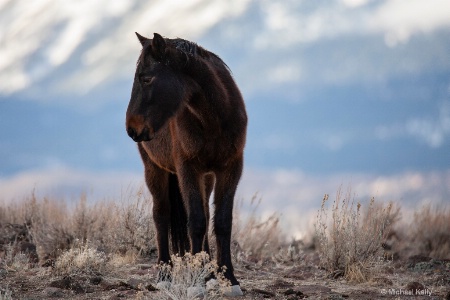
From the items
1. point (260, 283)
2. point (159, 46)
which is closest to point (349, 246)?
point (260, 283)

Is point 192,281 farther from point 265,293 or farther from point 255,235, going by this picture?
point 255,235

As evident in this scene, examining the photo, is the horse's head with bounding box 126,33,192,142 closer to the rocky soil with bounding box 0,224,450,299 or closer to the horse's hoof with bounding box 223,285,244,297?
the rocky soil with bounding box 0,224,450,299

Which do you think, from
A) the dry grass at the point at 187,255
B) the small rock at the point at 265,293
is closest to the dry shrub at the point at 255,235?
the dry grass at the point at 187,255

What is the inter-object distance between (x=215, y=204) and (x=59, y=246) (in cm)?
509

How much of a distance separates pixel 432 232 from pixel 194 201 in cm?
912

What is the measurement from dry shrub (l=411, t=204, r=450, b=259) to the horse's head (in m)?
9.21

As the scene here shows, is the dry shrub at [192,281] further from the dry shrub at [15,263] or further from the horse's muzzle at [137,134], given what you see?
the dry shrub at [15,263]

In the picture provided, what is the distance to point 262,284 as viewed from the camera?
8.25 meters

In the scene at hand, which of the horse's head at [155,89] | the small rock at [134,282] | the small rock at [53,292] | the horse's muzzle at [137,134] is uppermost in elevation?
the horse's head at [155,89]

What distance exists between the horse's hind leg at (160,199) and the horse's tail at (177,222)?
0.19 ft

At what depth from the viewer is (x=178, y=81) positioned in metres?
6.70

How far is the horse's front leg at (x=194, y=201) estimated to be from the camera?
6.87 metres

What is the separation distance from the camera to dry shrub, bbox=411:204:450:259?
1408 centimetres

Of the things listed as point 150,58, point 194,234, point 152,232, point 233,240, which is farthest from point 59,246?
point 150,58
